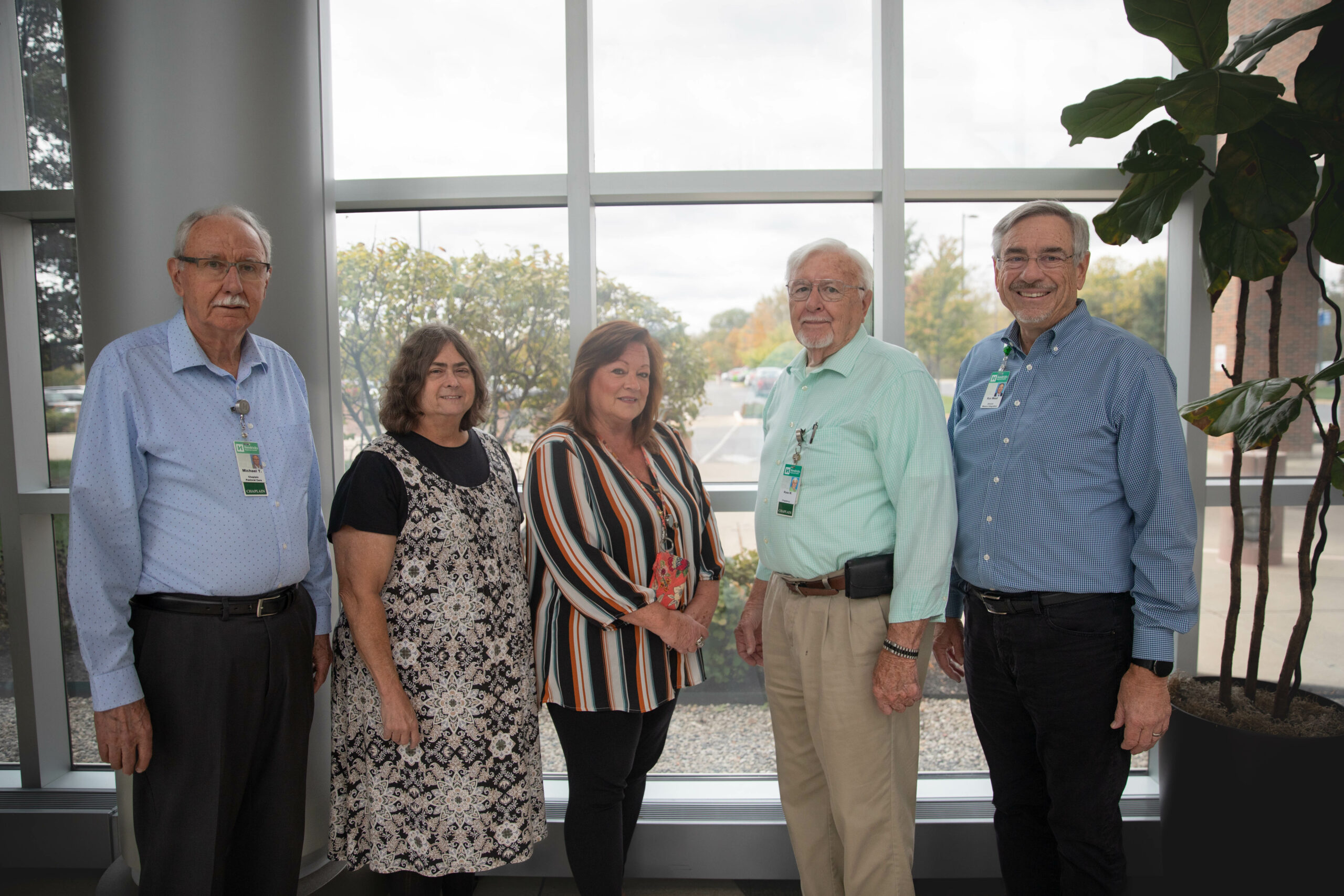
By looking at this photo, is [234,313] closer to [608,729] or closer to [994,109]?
[608,729]

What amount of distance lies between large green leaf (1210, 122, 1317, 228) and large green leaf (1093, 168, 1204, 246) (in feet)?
0.42

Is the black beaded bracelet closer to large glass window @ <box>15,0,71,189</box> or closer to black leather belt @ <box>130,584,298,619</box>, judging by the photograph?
black leather belt @ <box>130,584,298,619</box>

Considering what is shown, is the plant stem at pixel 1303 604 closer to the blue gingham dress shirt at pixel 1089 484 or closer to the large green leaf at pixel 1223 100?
the blue gingham dress shirt at pixel 1089 484

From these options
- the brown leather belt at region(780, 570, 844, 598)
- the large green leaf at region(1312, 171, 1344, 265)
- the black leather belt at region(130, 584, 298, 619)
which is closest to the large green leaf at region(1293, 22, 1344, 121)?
the large green leaf at region(1312, 171, 1344, 265)

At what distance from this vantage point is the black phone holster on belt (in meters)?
1.80

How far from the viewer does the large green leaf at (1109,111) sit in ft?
5.90

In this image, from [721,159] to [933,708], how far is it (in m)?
2.30

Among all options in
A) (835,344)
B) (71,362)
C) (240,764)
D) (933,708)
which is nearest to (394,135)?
(71,362)

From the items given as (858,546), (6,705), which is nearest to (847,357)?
(858,546)

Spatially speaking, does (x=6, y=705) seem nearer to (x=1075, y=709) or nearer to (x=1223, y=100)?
(x=1075, y=709)

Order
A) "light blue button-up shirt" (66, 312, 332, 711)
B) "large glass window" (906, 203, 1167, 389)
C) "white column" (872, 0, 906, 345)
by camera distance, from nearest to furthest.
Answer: "light blue button-up shirt" (66, 312, 332, 711) < "white column" (872, 0, 906, 345) < "large glass window" (906, 203, 1167, 389)

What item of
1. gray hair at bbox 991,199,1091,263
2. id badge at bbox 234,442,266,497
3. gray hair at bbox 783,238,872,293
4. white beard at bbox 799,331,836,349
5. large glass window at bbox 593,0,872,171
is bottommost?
id badge at bbox 234,442,266,497

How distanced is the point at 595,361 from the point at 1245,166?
1.82 meters

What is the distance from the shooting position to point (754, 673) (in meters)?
2.84
